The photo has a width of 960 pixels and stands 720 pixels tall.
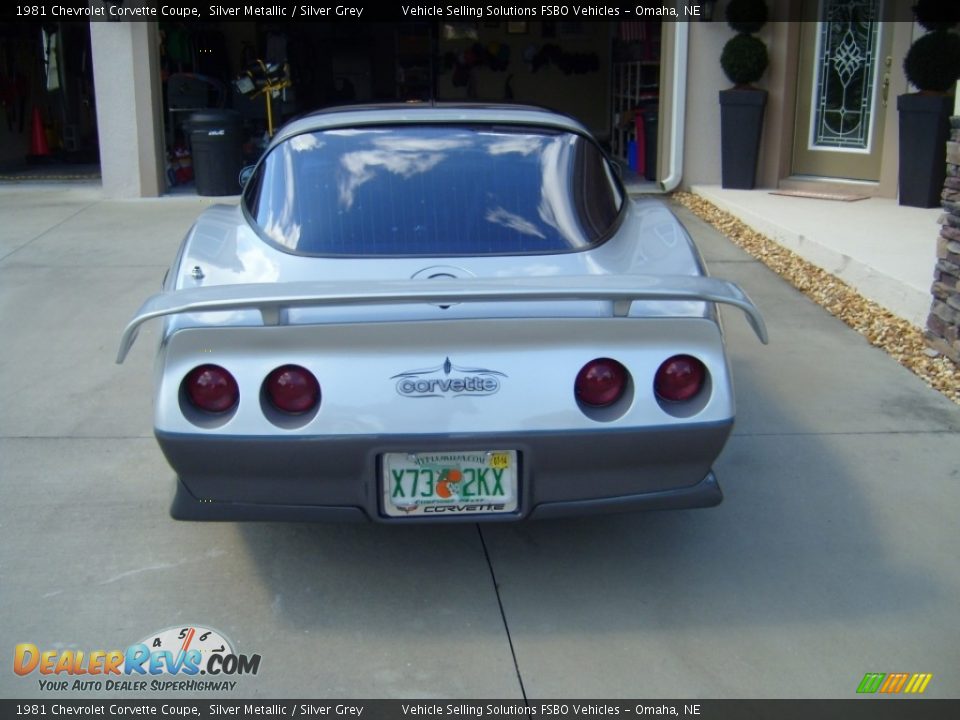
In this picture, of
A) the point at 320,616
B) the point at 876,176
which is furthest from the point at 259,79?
the point at 320,616

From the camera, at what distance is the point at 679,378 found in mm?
3041

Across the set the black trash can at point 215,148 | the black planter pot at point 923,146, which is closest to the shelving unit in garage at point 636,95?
the black planter pot at point 923,146

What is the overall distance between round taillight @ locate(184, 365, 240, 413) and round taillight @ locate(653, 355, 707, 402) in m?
1.23

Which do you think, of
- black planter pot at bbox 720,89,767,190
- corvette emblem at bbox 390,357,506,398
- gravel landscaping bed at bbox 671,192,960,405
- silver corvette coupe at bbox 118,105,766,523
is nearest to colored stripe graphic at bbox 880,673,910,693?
silver corvette coupe at bbox 118,105,766,523

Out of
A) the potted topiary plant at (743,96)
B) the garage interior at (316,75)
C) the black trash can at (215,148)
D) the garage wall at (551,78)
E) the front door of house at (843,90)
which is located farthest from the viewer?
the garage wall at (551,78)

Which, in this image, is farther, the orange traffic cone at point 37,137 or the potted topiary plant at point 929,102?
the orange traffic cone at point 37,137

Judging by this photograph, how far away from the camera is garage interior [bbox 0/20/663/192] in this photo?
12.2 m

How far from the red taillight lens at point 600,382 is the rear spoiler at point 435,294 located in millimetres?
159

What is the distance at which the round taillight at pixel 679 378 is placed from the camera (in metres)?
3.04

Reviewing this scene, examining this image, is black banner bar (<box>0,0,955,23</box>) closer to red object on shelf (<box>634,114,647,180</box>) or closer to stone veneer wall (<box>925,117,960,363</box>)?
red object on shelf (<box>634,114,647,180</box>)

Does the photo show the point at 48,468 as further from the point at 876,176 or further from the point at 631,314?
the point at 876,176

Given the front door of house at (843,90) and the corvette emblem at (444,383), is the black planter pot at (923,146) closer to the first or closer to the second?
the front door of house at (843,90)

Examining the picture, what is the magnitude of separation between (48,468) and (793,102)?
8133 mm
